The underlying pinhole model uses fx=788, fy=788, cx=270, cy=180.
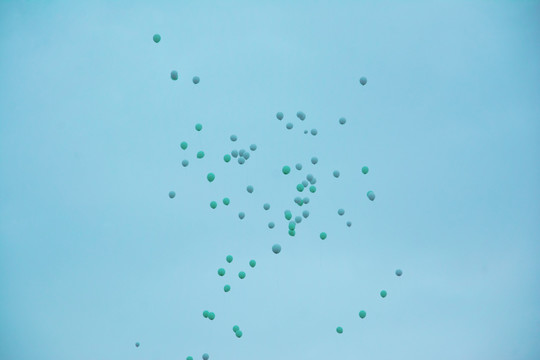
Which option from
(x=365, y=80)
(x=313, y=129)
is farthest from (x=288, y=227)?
(x=365, y=80)

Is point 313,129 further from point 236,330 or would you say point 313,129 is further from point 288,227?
point 236,330

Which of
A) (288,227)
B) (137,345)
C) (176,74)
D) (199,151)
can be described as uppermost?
(176,74)

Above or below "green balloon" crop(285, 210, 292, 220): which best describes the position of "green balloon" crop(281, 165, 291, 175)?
above

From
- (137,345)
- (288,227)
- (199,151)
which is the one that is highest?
(199,151)

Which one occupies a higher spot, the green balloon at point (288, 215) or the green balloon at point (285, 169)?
the green balloon at point (285, 169)

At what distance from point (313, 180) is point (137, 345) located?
1613 mm

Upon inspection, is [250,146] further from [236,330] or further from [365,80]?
[236,330]

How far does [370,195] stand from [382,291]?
2.13 ft

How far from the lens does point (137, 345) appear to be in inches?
207

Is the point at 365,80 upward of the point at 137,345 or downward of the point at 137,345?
upward

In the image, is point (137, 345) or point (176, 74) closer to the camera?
point (176, 74)

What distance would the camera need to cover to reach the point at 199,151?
4.99 m

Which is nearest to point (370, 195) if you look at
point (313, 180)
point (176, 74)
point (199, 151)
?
point (313, 180)

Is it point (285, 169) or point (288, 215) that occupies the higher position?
point (285, 169)
